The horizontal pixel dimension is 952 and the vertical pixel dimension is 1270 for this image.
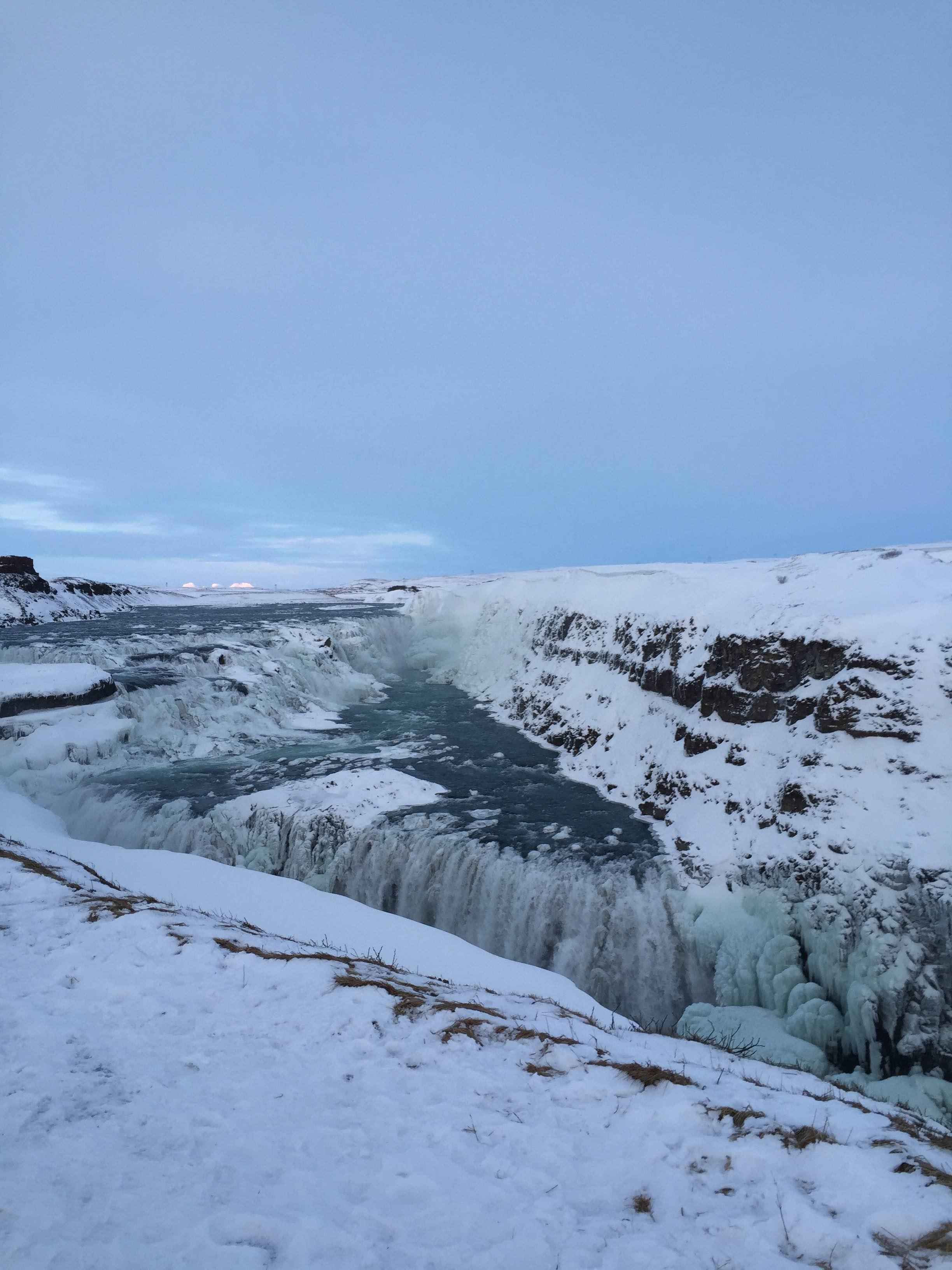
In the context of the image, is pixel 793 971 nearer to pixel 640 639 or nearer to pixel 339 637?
pixel 640 639

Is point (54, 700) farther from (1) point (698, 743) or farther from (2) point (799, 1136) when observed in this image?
(2) point (799, 1136)

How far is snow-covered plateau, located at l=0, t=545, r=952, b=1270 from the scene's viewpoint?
11.2 ft

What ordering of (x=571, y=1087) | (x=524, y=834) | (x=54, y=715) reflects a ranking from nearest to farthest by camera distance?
(x=571, y=1087) → (x=524, y=834) → (x=54, y=715)

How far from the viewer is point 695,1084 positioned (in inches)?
177

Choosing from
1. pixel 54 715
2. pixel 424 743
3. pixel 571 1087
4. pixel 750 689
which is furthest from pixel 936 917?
pixel 54 715

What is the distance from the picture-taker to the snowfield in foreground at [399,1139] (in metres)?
3.09

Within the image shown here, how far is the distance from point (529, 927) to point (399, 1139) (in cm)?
813

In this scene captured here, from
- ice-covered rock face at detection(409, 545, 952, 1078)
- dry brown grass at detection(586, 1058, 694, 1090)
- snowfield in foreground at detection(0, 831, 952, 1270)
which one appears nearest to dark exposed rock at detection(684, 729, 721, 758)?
ice-covered rock face at detection(409, 545, 952, 1078)

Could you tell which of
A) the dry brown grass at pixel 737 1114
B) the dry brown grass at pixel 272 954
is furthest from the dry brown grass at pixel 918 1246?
the dry brown grass at pixel 272 954

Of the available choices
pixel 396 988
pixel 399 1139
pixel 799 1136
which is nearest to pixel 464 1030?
pixel 396 988

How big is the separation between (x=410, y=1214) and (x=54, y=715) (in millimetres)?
18827

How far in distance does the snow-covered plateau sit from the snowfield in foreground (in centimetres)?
2

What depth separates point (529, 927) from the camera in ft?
38.1

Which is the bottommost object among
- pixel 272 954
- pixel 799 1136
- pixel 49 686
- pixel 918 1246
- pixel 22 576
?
pixel 272 954
